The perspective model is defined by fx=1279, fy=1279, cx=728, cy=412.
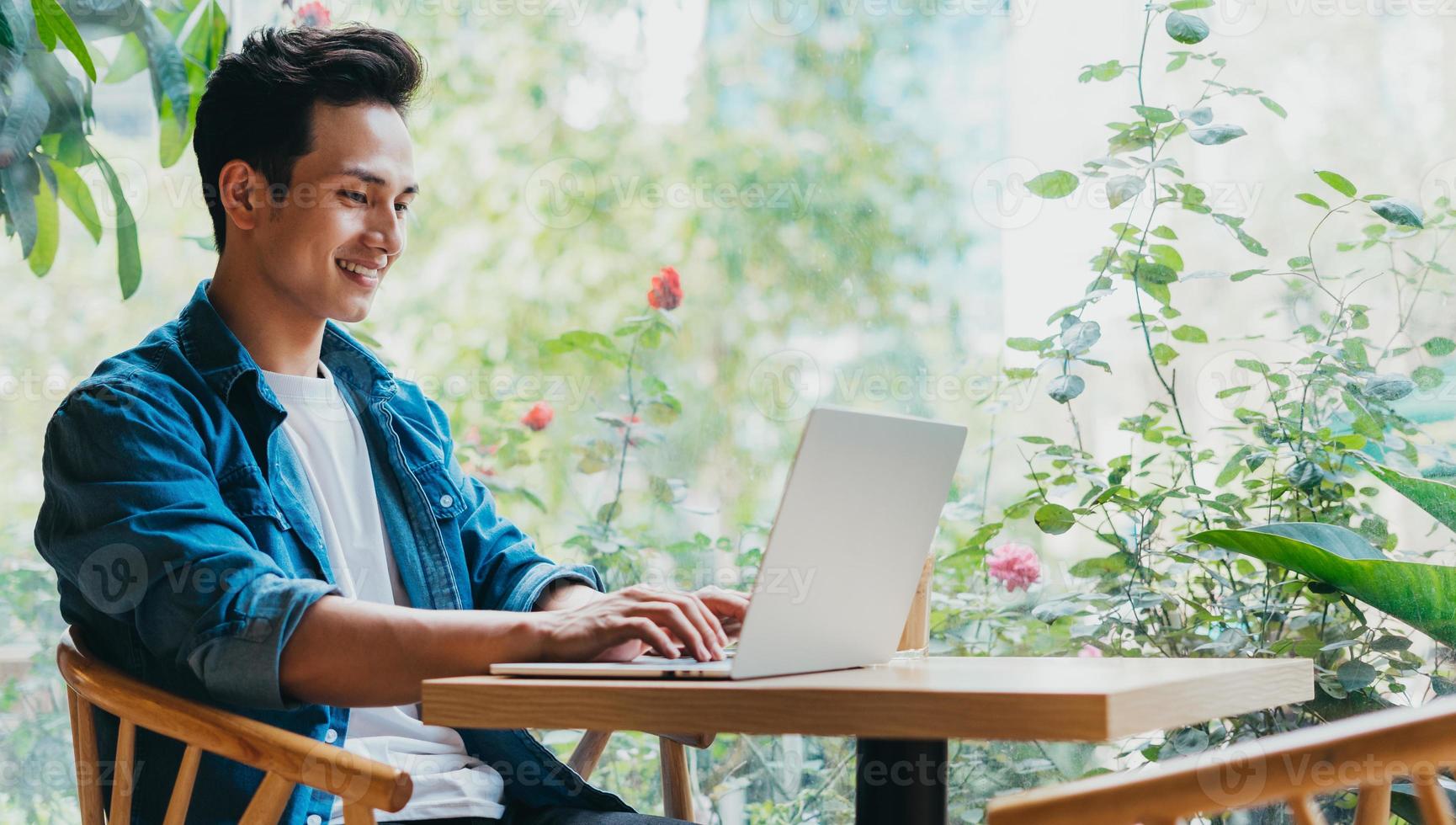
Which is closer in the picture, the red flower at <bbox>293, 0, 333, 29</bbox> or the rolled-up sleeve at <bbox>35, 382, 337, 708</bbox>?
the rolled-up sleeve at <bbox>35, 382, 337, 708</bbox>

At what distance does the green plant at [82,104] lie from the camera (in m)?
2.11

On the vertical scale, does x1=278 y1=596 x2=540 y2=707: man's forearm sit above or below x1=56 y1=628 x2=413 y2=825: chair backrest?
above

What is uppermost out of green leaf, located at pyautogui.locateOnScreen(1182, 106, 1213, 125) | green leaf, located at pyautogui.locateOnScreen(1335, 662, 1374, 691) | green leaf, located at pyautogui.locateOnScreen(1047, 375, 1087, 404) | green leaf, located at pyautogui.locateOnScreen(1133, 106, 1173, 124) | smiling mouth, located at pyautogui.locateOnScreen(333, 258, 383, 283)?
green leaf, located at pyautogui.locateOnScreen(1133, 106, 1173, 124)

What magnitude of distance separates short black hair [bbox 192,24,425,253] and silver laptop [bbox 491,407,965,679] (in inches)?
32.4

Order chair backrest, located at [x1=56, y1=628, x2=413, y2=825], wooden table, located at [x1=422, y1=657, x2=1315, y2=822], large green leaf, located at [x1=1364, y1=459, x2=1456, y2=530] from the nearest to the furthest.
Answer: wooden table, located at [x1=422, y1=657, x2=1315, y2=822] → chair backrest, located at [x1=56, y1=628, x2=413, y2=825] → large green leaf, located at [x1=1364, y1=459, x2=1456, y2=530]

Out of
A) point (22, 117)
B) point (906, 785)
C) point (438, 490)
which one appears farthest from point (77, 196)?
point (906, 785)

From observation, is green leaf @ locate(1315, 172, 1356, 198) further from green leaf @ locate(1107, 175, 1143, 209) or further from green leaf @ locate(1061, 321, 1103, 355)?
green leaf @ locate(1061, 321, 1103, 355)

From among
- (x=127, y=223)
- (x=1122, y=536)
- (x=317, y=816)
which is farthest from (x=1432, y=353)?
(x=127, y=223)

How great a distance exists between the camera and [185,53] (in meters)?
2.47

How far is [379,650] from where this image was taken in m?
1.15

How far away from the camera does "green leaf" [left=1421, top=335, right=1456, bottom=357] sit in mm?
1999

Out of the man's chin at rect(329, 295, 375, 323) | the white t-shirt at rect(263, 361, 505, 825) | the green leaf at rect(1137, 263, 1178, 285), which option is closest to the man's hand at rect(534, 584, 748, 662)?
the white t-shirt at rect(263, 361, 505, 825)

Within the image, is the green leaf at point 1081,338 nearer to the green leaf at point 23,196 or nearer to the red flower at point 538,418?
the red flower at point 538,418

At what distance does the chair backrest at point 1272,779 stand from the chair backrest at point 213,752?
0.57 metres
